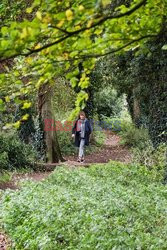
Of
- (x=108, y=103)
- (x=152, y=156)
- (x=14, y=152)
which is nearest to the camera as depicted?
(x=152, y=156)

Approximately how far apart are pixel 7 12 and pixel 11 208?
23.2ft

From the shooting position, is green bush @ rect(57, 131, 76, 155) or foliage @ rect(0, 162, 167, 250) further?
green bush @ rect(57, 131, 76, 155)

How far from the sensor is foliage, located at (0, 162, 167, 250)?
443 centimetres

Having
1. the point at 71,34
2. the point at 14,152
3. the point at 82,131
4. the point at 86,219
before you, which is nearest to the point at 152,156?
the point at 82,131

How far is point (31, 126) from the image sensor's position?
15492mm

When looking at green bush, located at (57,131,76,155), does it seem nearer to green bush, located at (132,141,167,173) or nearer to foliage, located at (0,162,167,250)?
green bush, located at (132,141,167,173)

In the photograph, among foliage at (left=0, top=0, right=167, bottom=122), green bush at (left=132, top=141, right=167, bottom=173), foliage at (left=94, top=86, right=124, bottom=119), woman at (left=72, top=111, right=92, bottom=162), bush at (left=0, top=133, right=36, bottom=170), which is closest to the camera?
foliage at (left=0, top=0, right=167, bottom=122)

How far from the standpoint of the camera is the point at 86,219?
5.05m

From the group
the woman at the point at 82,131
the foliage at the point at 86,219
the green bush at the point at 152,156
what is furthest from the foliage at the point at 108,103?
the foliage at the point at 86,219

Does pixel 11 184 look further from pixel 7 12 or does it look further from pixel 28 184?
pixel 7 12

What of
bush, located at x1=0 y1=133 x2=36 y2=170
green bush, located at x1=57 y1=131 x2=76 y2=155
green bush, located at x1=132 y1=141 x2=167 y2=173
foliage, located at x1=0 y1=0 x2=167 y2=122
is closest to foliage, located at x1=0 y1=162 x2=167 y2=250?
foliage, located at x1=0 y1=0 x2=167 y2=122

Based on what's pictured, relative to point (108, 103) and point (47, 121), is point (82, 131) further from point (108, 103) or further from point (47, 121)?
point (108, 103)

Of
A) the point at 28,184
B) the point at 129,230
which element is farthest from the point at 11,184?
the point at 129,230

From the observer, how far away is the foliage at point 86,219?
14.5ft
